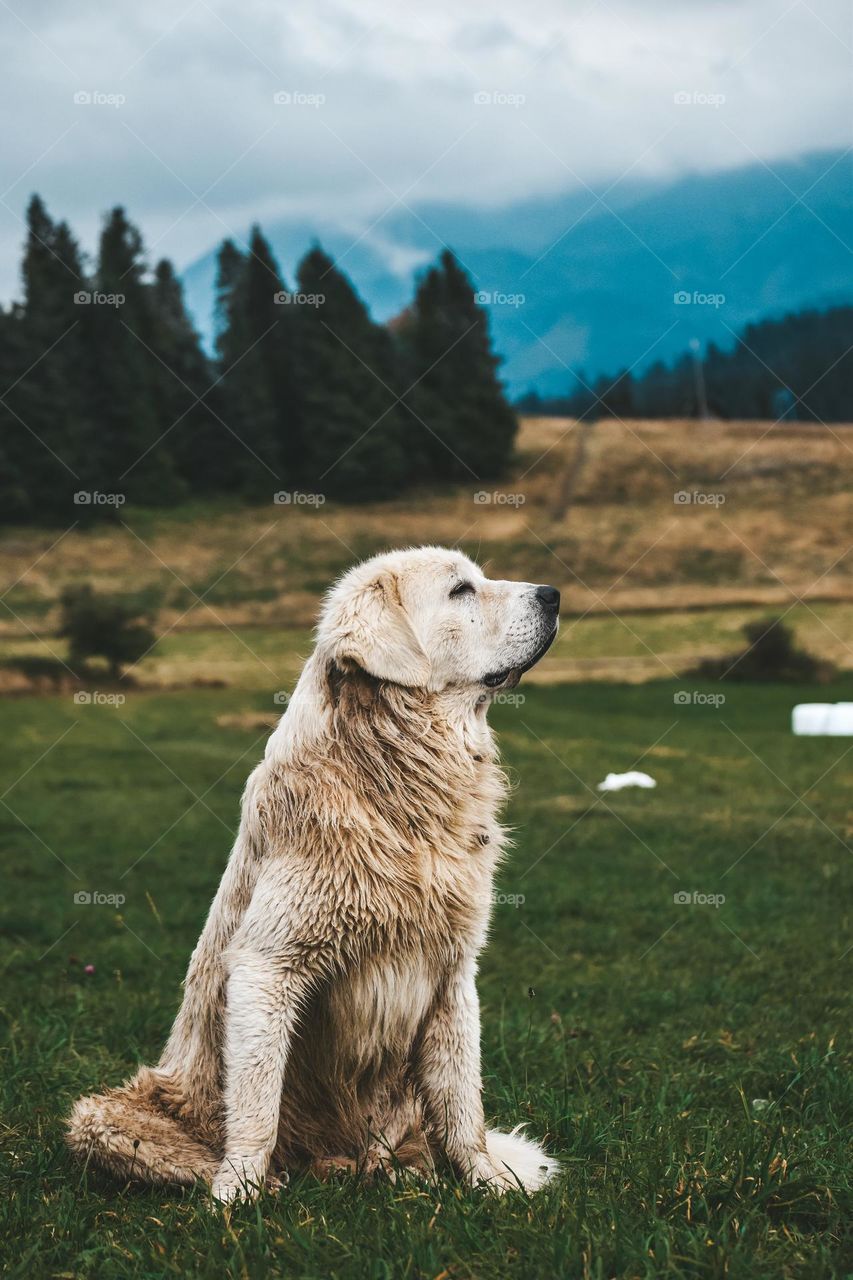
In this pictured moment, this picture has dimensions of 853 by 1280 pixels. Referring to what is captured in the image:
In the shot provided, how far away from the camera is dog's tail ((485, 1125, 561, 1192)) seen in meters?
3.81

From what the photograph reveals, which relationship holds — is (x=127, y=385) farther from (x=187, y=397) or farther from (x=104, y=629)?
(x=104, y=629)

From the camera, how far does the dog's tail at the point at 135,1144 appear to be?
3.71 metres

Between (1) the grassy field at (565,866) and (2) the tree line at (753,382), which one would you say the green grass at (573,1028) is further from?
(2) the tree line at (753,382)

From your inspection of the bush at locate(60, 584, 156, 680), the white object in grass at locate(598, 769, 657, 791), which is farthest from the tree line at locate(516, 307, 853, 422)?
the white object in grass at locate(598, 769, 657, 791)

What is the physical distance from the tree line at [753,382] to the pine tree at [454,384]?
98 centimetres

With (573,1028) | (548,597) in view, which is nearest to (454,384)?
(573,1028)

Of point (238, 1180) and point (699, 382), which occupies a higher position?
point (699, 382)

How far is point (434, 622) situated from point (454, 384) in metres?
21.1

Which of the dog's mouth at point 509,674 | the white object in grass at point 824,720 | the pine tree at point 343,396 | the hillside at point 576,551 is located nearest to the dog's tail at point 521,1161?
the dog's mouth at point 509,674

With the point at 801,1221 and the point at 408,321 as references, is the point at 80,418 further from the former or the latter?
the point at 801,1221

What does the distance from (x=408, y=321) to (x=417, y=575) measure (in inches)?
846

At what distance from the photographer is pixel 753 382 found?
2467 centimetres

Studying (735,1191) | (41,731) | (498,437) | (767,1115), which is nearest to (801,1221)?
(735,1191)

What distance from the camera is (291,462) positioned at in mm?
25219
